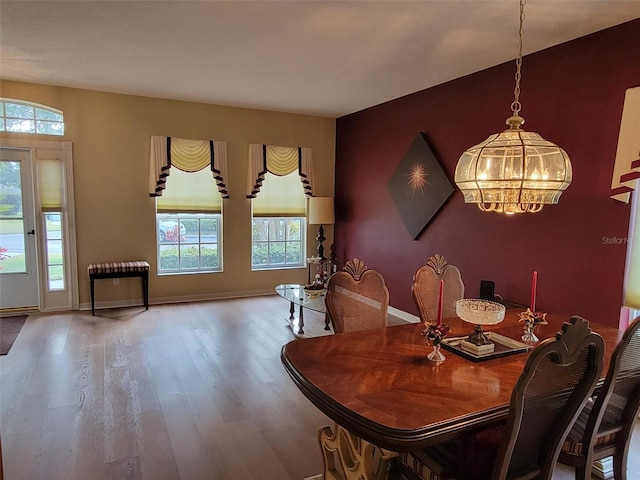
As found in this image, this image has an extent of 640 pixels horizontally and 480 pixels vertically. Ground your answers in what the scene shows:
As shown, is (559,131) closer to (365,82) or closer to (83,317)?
(365,82)

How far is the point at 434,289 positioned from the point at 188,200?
4031 millimetres

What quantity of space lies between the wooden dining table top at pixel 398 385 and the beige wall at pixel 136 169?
421 cm

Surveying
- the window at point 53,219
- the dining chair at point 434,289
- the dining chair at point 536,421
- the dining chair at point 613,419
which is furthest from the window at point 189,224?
the dining chair at point 613,419

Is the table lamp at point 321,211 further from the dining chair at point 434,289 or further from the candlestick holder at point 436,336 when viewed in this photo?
the candlestick holder at point 436,336

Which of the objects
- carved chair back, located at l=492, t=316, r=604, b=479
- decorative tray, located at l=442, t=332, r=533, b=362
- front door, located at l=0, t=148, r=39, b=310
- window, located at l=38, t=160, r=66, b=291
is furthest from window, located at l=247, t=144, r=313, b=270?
carved chair back, located at l=492, t=316, r=604, b=479

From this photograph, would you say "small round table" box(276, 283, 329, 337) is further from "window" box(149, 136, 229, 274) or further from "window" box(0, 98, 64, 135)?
"window" box(0, 98, 64, 135)

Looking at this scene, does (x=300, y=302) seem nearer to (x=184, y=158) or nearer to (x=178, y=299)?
(x=178, y=299)

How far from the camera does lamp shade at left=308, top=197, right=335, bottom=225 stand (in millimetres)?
6160

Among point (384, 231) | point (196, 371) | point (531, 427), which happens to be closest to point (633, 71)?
point (531, 427)

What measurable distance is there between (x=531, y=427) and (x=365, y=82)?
3.86m

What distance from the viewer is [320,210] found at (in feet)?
20.2

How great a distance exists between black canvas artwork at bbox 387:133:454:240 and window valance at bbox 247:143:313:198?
1.62m

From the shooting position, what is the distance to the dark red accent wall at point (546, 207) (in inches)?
120

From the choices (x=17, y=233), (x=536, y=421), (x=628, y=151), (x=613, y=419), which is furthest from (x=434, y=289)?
(x=17, y=233)
